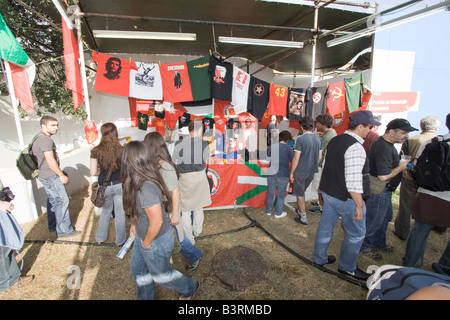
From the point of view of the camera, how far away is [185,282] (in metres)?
2.01

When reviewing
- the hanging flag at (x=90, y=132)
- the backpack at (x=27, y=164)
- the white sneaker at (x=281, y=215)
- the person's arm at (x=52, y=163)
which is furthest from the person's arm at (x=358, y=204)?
the hanging flag at (x=90, y=132)

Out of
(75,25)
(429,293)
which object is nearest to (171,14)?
(75,25)

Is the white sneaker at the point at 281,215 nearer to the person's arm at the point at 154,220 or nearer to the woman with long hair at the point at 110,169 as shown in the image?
the woman with long hair at the point at 110,169

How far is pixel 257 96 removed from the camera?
5633 mm

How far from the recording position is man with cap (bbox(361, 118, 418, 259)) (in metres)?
2.39

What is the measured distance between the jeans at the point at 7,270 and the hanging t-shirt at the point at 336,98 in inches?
274

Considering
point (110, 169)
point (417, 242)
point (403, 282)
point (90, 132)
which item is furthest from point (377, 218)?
point (90, 132)

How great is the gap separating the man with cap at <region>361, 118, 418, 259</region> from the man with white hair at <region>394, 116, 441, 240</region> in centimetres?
51

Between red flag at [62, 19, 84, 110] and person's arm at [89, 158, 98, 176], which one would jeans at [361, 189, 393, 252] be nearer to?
person's arm at [89, 158, 98, 176]

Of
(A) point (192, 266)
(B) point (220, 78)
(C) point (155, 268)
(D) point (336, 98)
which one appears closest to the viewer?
(C) point (155, 268)

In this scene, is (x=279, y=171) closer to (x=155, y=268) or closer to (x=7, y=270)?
(x=155, y=268)

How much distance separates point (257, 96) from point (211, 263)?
4.30 meters

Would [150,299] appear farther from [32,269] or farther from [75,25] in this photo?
[75,25]

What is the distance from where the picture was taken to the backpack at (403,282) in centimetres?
113
